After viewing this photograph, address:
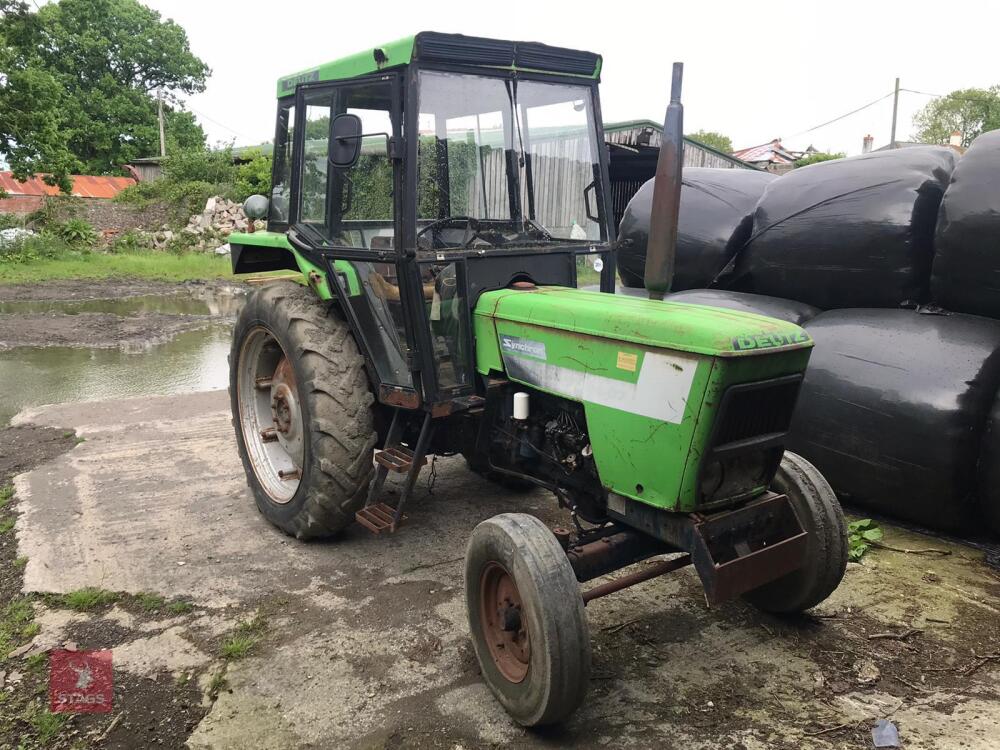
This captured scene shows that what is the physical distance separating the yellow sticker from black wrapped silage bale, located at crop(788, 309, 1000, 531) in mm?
2122

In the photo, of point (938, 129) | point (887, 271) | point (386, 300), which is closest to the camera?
point (386, 300)

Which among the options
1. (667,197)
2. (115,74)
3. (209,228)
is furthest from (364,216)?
(115,74)

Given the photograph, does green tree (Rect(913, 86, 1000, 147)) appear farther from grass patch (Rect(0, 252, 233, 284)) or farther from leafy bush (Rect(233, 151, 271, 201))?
grass patch (Rect(0, 252, 233, 284))

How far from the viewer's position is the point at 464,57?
3.45 m

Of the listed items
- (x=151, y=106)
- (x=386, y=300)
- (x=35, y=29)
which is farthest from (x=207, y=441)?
Answer: (x=151, y=106)

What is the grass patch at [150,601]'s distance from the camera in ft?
11.4

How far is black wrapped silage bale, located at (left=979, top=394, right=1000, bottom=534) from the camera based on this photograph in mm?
3857

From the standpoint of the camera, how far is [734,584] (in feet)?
A: 8.80

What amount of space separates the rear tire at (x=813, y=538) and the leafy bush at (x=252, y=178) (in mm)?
19135

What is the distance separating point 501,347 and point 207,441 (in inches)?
131

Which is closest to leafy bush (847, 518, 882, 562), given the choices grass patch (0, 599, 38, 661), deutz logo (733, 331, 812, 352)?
deutz logo (733, 331, 812, 352)

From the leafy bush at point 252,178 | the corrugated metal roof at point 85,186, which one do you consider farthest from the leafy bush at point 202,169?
the corrugated metal roof at point 85,186

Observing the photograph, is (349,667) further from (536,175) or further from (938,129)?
(938,129)

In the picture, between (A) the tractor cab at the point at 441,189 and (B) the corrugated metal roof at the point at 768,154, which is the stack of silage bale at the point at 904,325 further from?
(B) the corrugated metal roof at the point at 768,154
